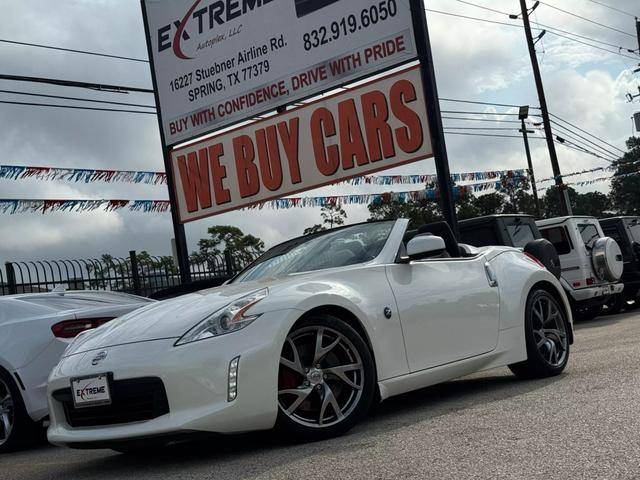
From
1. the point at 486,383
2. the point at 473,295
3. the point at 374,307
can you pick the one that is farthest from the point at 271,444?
the point at 486,383

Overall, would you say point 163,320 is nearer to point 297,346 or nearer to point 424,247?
point 297,346

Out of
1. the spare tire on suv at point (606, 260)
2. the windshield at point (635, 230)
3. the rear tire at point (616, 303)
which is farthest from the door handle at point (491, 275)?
the windshield at point (635, 230)

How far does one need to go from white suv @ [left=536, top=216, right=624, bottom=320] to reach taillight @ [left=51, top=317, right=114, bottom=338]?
34.1 feet

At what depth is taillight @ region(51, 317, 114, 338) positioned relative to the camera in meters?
6.70

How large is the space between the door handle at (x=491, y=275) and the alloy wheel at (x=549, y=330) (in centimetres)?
48

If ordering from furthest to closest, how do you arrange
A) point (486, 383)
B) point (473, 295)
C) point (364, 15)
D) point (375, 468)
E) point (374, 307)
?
point (364, 15) → point (486, 383) → point (473, 295) → point (374, 307) → point (375, 468)

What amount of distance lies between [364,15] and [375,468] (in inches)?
397

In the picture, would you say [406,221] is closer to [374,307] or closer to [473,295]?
[473,295]

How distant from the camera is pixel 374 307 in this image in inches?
208

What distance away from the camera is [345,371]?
16.4 ft

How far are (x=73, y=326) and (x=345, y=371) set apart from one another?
2707 mm

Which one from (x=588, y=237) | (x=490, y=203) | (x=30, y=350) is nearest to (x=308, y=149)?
(x=588, y=237)

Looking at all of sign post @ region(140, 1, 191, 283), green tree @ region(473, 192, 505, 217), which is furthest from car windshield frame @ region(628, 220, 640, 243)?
green tree @ region(473, 192, 505, 217)

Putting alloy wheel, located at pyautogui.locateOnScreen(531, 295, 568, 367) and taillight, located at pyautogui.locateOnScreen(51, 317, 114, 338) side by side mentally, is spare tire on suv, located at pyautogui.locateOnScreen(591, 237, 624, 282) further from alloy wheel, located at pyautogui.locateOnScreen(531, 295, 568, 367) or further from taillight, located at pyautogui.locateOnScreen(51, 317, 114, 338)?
taillight, located at pyautogui.locateOnScreen(51, 317, 114, 338)
